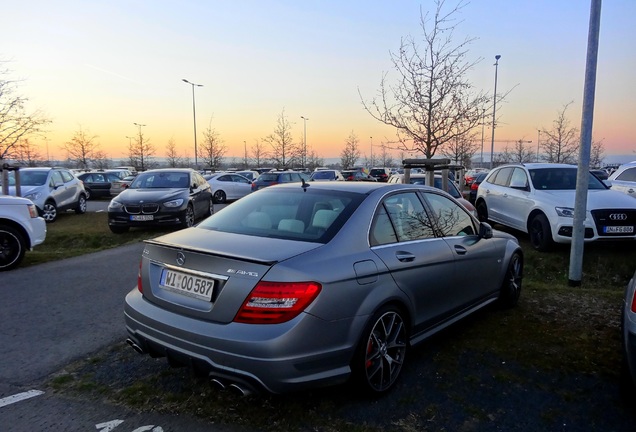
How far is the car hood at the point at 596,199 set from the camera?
8.05m

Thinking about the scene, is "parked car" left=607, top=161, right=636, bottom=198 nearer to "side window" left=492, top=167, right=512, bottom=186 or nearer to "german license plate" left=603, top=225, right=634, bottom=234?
"side window" left=492, top=167, right=512, bottom=186

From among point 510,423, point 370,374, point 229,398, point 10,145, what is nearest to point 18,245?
point 229,398

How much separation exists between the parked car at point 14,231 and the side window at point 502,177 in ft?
33.0

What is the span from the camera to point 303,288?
108 inches

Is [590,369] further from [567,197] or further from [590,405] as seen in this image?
[567,197]

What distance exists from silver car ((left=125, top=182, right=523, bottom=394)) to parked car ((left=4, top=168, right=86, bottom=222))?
1285 cm

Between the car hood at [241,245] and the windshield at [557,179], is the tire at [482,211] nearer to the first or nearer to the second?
the windshield at [557,179]

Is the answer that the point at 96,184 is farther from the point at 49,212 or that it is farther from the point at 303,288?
the point at 303,288

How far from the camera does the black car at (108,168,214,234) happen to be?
36.0 ft

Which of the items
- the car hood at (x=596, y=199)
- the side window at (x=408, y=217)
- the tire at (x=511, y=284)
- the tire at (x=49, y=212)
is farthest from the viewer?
the tire at (x=49, y=212)

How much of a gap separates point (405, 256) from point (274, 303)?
1.25m

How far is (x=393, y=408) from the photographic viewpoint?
A: 3.16m

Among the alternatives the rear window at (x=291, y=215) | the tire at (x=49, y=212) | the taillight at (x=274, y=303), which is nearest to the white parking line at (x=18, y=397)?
the rear window at (x=291, y=215)

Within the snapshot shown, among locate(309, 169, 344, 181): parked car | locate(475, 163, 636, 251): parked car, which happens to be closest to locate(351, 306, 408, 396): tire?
locate(475, 163, 636, 251): parked car
